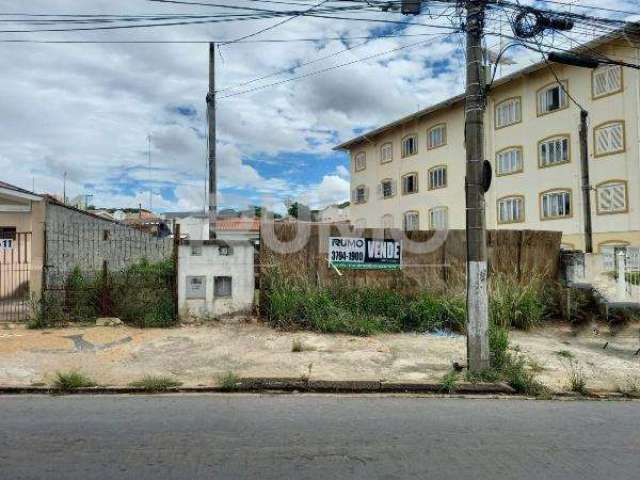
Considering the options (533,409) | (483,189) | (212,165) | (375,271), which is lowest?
(533,409)

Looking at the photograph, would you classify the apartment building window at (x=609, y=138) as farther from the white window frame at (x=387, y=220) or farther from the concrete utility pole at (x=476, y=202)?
the concrete utility pole at (x=476, y=202)

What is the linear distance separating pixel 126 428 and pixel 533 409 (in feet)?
14.5

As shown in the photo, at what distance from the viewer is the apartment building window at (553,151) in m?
25.8

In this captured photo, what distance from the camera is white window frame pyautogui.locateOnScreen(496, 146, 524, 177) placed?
2847 cm

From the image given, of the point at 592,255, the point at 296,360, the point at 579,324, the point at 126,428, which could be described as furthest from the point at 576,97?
the point at 126,428

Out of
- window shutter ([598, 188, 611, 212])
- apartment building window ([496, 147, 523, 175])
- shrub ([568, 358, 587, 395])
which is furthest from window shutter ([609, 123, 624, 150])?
shrub ([568, 358, 587, 395])

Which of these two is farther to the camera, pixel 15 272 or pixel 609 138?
pixel 609 138

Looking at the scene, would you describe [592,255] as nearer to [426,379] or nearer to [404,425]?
[426,379]

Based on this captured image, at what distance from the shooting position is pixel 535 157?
27453 millimetres

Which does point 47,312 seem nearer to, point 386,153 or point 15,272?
point 15,272

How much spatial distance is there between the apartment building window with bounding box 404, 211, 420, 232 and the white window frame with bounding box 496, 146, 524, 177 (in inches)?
272

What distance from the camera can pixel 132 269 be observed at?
11039 millimetres

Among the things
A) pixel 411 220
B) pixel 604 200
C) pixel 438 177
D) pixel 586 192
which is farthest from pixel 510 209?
pixel 411 220

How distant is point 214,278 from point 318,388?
4.89 meters
